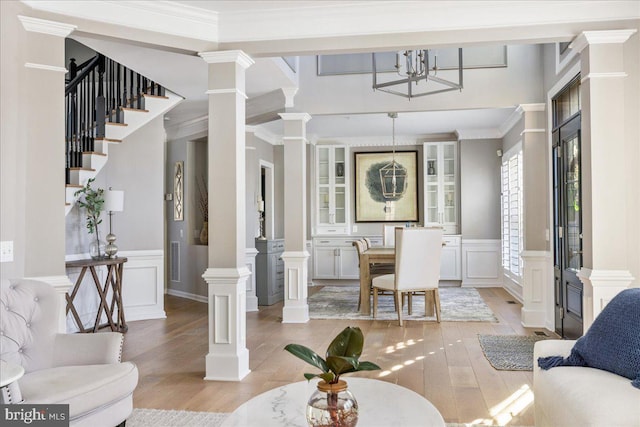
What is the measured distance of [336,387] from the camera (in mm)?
1616

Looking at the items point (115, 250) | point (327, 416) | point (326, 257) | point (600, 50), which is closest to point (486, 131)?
point (326, 257)

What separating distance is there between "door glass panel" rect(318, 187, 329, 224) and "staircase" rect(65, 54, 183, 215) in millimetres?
3806

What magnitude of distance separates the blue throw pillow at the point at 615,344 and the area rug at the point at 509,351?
151 cm

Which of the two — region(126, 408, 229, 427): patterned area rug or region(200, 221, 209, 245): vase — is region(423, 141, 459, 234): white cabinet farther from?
region(126, 408, 229, 427): patterned area rug

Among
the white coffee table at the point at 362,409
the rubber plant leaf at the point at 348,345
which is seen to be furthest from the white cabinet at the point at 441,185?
the rubber plant leaf at the point at 348,345

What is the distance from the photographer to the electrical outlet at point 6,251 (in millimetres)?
2857

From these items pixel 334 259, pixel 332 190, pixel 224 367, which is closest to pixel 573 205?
pixel 224 367

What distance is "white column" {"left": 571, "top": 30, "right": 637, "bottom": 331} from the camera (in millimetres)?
3215

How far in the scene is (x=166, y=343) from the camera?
15.4ft

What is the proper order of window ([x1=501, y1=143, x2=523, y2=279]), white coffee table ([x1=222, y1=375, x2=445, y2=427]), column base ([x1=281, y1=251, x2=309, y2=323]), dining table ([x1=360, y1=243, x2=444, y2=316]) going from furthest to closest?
window ([x1=501, y1=143, x2=523, y2=279]) → dining table ([x1=360, y1=243, x2=444, y2=316]) → column base ([x1=281, y1=251, x2=309, y2=323]) → white coffee table ([x1=222, y1=375, x2=445, y2=427])

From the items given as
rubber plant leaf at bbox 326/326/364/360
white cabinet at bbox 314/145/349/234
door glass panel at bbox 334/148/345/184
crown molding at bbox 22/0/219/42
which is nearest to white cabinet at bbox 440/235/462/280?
white cabinet at bbox 314/145/349/234

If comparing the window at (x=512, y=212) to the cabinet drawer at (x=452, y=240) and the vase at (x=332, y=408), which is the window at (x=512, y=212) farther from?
the vase at (x=332, y=408)

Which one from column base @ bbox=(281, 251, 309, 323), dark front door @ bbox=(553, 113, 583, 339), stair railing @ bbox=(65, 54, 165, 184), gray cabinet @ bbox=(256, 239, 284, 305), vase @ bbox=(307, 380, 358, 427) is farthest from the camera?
gray cabinet @ bbox=(256, 239, 284, 305)

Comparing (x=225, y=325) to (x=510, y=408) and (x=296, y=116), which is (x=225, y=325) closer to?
(x=510, y=408)
